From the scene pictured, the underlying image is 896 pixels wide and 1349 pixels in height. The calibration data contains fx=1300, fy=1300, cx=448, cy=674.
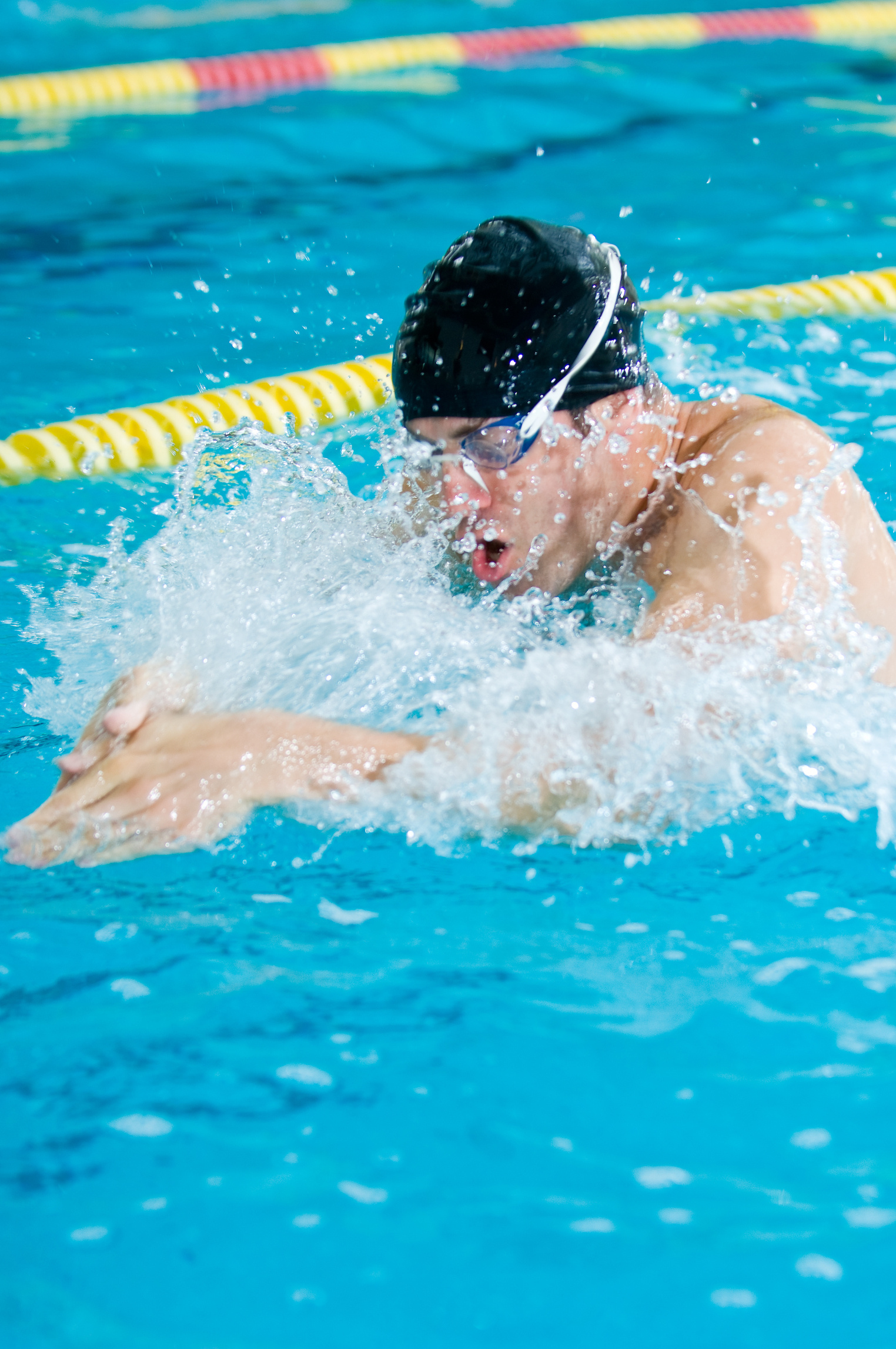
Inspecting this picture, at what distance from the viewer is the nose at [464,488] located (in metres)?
2.11

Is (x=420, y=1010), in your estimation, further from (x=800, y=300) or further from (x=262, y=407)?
(x=800, y=300)

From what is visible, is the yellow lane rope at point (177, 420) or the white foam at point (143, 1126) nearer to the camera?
the white foam at point (143, 1126)

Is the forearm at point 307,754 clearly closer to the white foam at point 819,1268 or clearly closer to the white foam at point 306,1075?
the white foam at point 306,1075

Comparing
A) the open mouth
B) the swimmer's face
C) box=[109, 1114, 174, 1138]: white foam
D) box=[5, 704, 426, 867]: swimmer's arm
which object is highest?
the swimmer's face

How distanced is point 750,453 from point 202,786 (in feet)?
3.15

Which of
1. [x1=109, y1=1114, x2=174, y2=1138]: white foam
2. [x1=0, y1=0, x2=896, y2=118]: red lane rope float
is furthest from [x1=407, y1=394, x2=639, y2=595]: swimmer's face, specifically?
[x1=0, y1=0, x2=896, y2=118]: red lane rope float

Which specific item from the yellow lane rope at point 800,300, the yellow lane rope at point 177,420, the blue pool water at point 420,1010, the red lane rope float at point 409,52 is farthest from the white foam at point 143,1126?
the red lane rope float at point 409,52

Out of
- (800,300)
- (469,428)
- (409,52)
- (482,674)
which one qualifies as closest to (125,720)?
(482,674)

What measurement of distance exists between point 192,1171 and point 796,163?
5.16m

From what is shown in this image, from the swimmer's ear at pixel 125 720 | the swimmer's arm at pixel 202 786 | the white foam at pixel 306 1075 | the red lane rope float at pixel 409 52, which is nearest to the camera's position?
the white foam at pixel 306 1075

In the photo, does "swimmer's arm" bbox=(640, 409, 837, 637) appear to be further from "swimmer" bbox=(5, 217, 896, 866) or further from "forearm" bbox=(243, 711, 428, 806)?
"forearm" bbox=(243, 711, 428, 806)

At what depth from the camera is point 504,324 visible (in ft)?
6.64

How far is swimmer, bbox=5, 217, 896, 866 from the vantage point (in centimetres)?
175

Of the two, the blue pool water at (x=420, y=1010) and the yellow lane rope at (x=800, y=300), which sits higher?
the yellow lane rope at (x=800, y=300)
